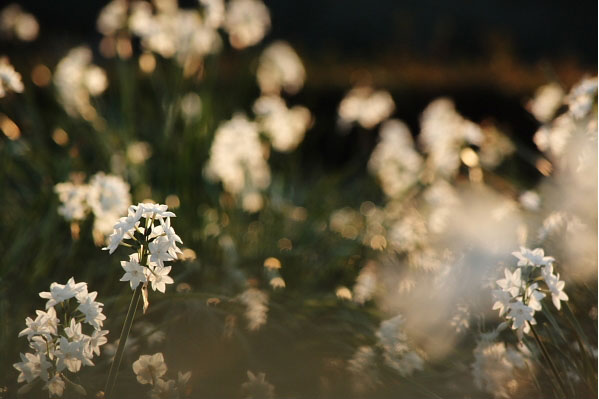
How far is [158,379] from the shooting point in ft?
5.68

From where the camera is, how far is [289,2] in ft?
50.7

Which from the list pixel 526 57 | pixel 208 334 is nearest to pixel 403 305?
pixel 208 334

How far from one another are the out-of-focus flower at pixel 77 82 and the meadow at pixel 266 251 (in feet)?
0.05

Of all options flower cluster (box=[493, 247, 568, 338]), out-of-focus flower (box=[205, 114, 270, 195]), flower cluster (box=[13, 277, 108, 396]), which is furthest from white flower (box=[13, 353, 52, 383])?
out-of-focus flower (box=[205, 114, 270, 195])

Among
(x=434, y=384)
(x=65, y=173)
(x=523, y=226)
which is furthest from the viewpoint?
(x=65, y=173)

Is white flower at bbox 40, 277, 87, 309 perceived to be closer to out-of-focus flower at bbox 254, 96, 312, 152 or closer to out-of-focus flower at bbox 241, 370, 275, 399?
out-of-focus flower at bbox 241, 370, 275, 399

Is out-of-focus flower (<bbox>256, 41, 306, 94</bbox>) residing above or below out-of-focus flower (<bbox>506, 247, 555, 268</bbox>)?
above

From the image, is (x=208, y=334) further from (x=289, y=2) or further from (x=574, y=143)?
(x=289, y=2)

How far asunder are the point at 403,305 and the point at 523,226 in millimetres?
574

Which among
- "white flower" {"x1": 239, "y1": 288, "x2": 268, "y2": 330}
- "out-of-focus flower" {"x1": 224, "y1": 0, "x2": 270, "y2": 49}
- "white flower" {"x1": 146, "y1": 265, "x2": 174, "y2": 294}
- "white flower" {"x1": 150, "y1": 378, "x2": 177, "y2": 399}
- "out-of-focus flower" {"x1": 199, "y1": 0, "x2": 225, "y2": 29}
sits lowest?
"white flower" {"x1": 150, "y1": 378, "x2": 177, "y2": 399}

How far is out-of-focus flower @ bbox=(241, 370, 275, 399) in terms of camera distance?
1820 millimetres

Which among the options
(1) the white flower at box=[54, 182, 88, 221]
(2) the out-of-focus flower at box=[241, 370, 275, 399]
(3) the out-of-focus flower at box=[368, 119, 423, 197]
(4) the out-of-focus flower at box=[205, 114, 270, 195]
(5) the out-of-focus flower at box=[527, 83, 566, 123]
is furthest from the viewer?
(3) the out-of-focus flower at box=[368, 119, 423, 197]

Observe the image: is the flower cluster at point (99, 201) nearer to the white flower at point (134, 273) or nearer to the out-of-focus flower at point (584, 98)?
the white flower at point (134, 273)

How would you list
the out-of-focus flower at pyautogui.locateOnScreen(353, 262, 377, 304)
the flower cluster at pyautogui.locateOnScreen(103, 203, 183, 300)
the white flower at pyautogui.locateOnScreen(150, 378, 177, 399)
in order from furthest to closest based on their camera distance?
the out-of-focus flower at pyautogui.locateOnScreen(353, 262, 377, 304), the white flower at pyautogui.locateOnScreen(150, 378, 177, 399), the flower cluster at pyautogui.locateOnScreen(103, 203, 183, 300)
